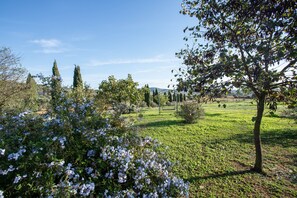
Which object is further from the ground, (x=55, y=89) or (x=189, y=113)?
(x=55, y=89)

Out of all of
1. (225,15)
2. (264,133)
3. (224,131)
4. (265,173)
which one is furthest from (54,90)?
(264,133)

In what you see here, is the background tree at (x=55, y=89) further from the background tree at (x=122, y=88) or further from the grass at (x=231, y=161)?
the background tree at (x=122, y=88)

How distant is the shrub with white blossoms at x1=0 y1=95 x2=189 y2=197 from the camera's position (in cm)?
171

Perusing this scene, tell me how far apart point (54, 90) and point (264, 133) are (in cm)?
899

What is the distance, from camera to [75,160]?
2.11 m

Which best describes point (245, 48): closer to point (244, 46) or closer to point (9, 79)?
point (244, 46)

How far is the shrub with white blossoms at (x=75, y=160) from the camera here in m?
1.71

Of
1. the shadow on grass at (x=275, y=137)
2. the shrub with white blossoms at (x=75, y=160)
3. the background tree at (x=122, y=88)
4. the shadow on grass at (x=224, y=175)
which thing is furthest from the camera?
the background tree at (x=122, y=88)

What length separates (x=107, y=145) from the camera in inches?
88.0

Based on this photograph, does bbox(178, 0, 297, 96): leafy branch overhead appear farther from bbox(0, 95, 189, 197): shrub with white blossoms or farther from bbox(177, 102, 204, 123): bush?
bbox(177, 102, 204, 123): bush

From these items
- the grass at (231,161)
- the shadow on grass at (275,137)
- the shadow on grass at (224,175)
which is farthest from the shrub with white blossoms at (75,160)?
the shadow on grass at (275,137)

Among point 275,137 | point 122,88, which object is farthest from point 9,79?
point 275,137

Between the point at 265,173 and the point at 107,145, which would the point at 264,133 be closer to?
the point at 265,173

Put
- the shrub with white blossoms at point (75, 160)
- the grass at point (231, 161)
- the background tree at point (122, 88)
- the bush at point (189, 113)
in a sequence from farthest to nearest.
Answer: the background tree at point (122, 88), the bush at point (189, 113), the grass at point (231, 161), the shrub with white blossoms at point (75, 160)
